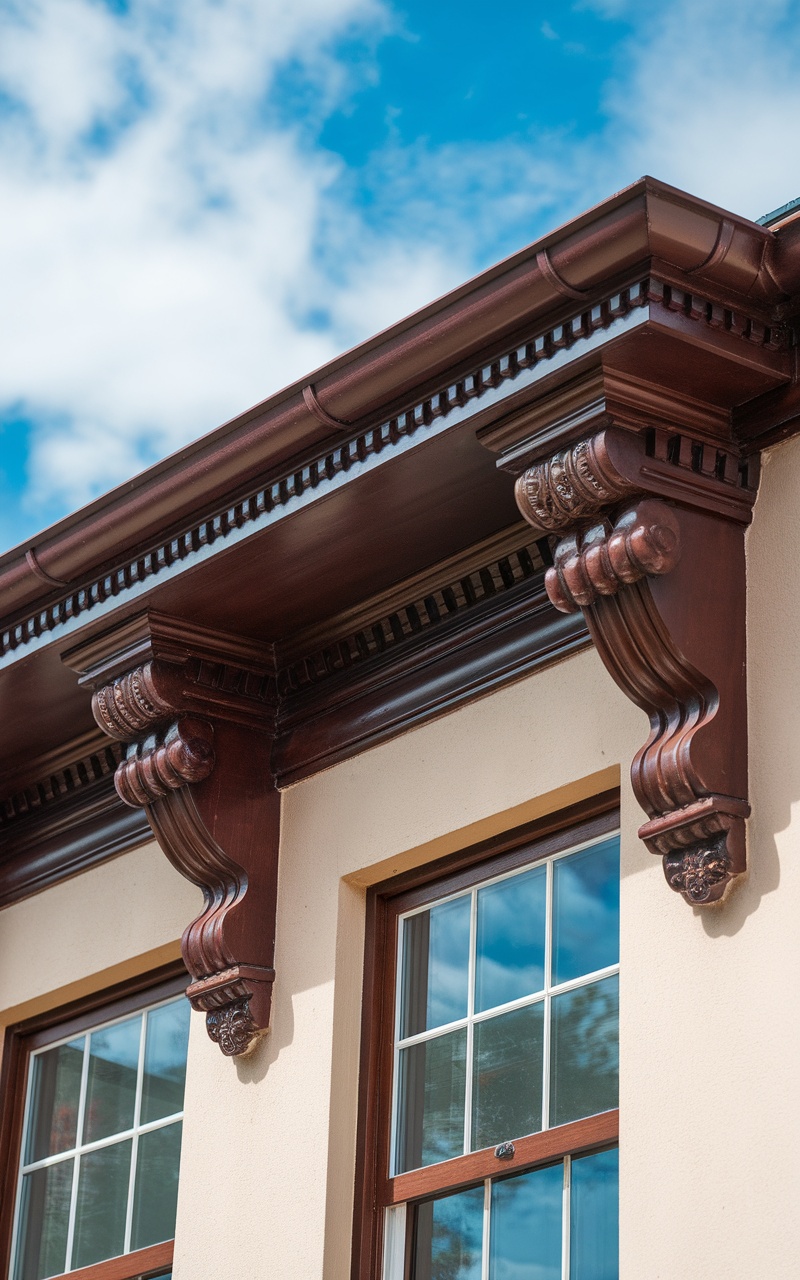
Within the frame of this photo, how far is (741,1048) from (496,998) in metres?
1.16

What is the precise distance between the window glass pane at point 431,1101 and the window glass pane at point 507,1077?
74 millimetres

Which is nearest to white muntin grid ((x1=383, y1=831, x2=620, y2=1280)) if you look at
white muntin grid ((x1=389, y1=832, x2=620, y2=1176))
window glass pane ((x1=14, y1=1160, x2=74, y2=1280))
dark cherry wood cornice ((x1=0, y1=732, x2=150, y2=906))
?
white muntin grid ((x1=389, y1=832, x2=620, y2=1176))

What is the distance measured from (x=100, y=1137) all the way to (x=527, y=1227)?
2.03 m

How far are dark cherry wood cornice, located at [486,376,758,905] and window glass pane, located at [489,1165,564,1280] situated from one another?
936 mm

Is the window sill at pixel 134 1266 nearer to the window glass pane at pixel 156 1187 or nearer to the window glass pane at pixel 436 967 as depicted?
the window glass pane at pixel 156 1187

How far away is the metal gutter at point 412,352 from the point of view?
4.27 m

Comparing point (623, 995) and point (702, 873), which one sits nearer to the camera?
point (702, 873)

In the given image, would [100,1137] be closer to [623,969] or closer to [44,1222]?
[44,1222]

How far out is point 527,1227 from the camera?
194 inches

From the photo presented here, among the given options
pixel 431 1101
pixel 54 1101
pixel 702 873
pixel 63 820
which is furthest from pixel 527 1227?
pixel 63 820

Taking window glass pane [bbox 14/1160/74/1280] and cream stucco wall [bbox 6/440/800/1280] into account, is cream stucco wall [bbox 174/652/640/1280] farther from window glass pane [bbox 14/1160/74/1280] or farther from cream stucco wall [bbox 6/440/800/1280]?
window glass pane [bbox 14/1160/74/1280]

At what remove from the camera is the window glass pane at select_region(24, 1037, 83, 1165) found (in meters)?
6.70

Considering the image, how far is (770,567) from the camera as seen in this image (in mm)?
4660

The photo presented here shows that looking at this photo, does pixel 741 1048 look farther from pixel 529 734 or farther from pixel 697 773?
pixel 529 734
